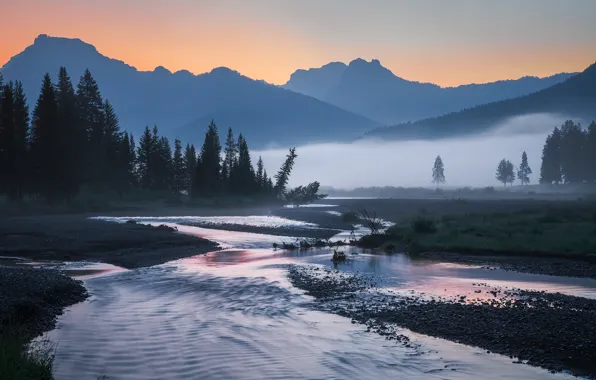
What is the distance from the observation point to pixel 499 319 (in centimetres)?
1605

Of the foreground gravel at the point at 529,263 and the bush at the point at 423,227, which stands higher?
the bush at the point at 423,227

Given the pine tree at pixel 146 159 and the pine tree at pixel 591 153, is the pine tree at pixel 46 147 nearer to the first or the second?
the pine tree at pixel 146 159

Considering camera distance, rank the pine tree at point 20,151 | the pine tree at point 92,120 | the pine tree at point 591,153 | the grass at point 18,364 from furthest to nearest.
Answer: the pine tree at point 591,153, the pine tree at point 92,120, the pine tree at point 20,151, the grass at point 18,364

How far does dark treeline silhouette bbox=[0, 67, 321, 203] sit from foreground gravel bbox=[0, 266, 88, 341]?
52376mm

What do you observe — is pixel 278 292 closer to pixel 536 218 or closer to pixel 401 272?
pixel 401 272

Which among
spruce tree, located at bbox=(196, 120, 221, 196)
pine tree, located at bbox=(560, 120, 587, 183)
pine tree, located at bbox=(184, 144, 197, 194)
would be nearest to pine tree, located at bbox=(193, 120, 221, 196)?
spruce tree, located at bbox=(196, 120, 221, 196)

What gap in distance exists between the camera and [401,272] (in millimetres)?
26625

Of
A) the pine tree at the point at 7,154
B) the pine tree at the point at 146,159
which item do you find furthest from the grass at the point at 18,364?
the pine tree at the point at 146,159

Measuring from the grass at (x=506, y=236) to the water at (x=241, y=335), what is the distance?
8.20m

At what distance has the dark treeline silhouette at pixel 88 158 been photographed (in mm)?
68062

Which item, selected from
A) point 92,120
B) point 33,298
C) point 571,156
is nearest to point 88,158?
point 92,120

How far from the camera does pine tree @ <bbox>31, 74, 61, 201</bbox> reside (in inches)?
2709

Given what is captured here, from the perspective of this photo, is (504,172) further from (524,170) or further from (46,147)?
(46,147)

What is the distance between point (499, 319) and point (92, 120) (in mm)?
95171
